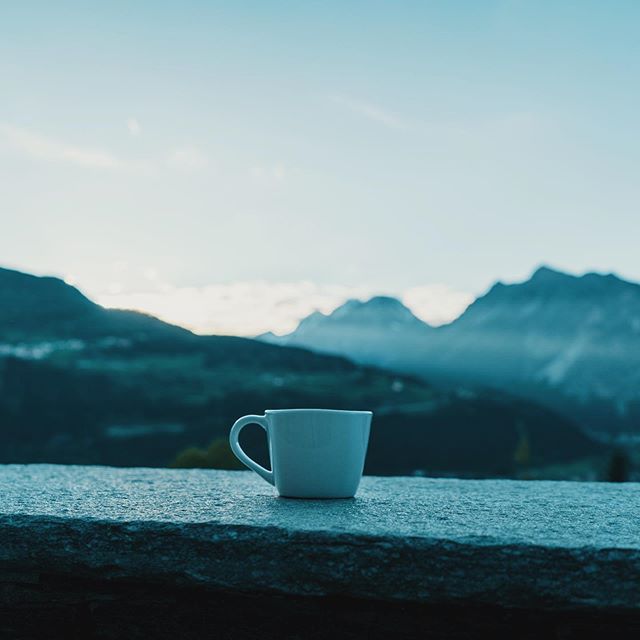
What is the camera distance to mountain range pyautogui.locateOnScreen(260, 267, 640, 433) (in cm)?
11700

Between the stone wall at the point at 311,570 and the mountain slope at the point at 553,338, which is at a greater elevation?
the mountain slope at the point at 553,338

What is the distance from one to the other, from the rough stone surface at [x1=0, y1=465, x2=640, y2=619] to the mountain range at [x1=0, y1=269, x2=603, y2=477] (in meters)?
45.3

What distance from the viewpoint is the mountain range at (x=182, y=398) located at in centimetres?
5494

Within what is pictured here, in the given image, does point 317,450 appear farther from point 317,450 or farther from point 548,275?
point 548,275

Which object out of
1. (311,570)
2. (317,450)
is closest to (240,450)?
(317,450)

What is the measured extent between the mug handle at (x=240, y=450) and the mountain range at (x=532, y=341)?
360ft

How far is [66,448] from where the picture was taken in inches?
2137

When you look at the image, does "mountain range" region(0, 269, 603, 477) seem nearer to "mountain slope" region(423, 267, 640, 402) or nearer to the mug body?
the mug body

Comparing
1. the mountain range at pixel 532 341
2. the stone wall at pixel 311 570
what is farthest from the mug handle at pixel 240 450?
the mountain range at pixel 532 341

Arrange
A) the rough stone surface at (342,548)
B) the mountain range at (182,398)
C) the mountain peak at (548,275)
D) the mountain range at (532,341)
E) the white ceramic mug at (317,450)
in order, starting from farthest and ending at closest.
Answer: the mountain peak at (548,275)
the mountain range at (532,341)
the mountain range at (182,398)
the white ceramic mug at (317,450)
the rough stone surface at (342,548)

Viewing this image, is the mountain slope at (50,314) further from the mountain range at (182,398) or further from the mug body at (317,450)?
the mug body at (317,450)

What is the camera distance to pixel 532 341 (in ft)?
467

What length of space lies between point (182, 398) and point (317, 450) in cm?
6304

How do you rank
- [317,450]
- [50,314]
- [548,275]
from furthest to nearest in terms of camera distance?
[548,275], [50,314], [317,450]
